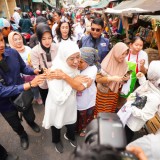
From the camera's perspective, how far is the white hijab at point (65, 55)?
5.72 feet

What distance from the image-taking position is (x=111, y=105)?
2.76 meters

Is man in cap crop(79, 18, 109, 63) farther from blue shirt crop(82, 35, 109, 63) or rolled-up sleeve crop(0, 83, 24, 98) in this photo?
rolled-up sleeve crop(0, 83, 24, 98)

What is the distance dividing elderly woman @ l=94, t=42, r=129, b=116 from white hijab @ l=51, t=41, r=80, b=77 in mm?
633

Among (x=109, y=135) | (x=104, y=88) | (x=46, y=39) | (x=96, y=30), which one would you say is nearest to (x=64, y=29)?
(x=96, y=30)

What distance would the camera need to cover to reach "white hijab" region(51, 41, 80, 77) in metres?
1.74

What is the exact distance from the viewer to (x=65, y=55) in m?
1.78

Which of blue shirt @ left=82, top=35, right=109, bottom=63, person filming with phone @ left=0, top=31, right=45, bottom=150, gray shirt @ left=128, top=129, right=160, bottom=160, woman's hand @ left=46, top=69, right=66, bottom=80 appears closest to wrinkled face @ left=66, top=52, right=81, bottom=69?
woman's hand @ left=46, top=69, right=66, bottom=80

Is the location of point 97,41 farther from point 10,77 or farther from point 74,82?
point 10,77

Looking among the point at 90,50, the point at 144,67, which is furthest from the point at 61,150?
the point at 144,67

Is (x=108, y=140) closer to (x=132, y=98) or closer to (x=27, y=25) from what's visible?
(x=132, y=98)

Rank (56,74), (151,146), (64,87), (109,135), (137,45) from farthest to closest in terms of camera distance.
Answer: (137,45) < (64,87) < (56,74) < (151,146) < (109,135)

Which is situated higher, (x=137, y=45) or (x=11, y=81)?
(x=137, y=45)

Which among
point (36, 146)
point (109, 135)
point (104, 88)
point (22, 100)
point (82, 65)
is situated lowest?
point (36, 146)

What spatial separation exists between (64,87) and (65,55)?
1.27 feet
